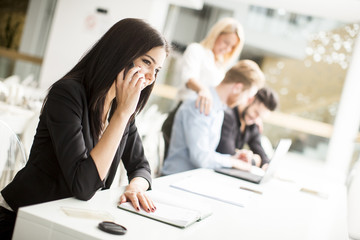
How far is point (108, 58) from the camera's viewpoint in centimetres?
140

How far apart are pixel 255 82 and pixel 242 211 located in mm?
1260

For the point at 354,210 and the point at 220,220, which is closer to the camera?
the point at 220,220

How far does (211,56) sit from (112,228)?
8.11ft

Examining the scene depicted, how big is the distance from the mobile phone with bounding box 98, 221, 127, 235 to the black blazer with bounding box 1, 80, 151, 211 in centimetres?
20

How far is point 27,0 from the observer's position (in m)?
8.88

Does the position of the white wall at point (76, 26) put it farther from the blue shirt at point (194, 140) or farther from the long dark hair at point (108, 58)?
the long dark hair at point (108, 58)

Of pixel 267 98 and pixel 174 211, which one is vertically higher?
pixel 267 98

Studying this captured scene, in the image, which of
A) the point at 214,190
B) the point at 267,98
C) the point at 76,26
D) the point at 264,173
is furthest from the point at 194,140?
the point at 76,26

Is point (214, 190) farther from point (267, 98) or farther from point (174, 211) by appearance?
point (267, 98)

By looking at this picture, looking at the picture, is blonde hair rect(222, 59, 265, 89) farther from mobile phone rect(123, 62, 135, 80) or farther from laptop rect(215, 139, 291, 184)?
mobile phone rect(123, 62, 135, 80)

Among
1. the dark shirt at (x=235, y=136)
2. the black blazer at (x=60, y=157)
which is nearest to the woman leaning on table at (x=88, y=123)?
the black blazer at (x=60, y=157)

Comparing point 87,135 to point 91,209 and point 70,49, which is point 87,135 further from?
point 70,49

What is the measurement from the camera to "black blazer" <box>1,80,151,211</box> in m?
1.25

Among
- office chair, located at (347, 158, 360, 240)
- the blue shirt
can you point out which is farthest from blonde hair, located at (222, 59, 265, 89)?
office chair, located at (347, 158, 360, 240)
